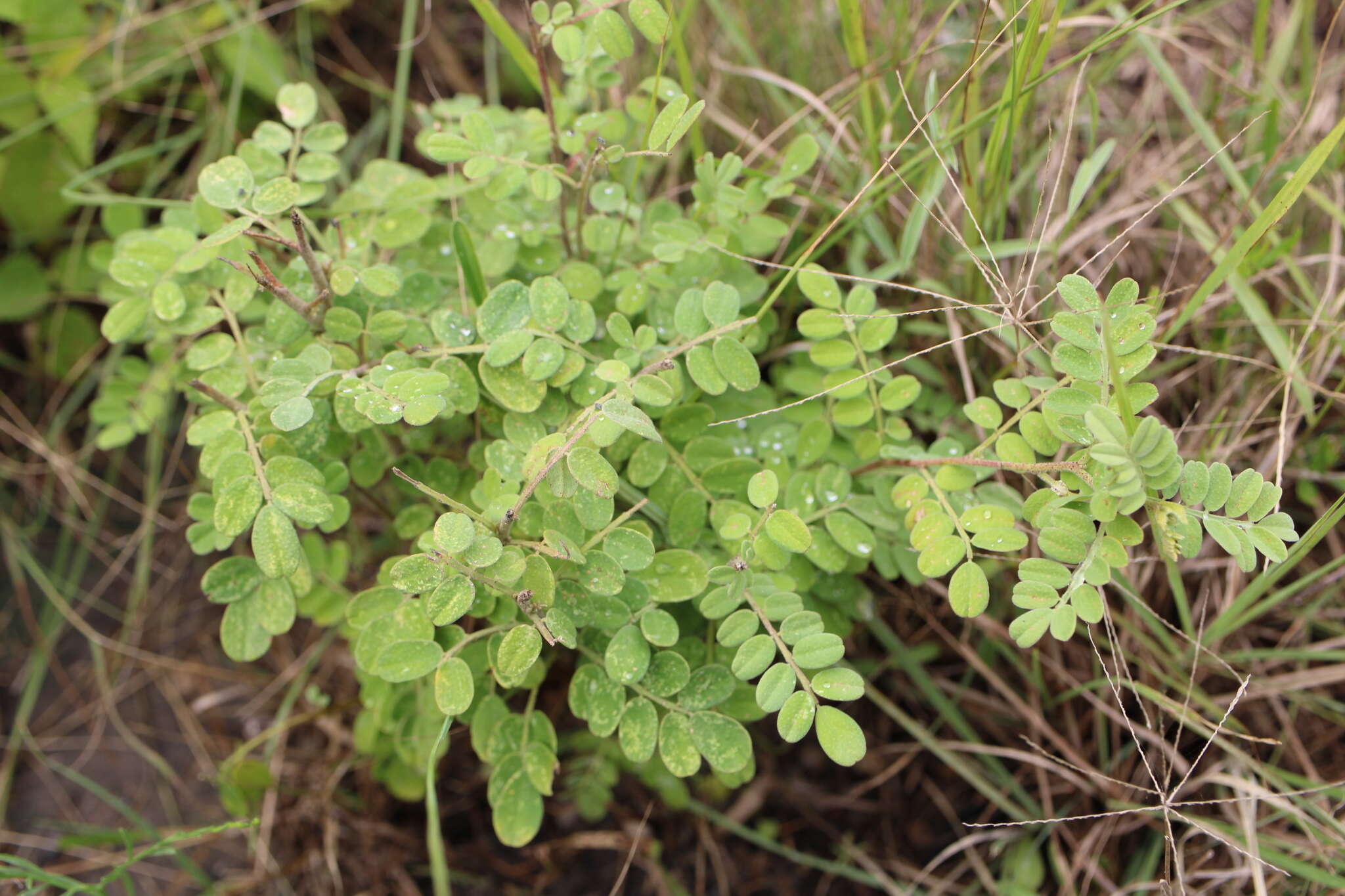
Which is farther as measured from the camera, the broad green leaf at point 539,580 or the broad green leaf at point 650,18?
the broad green leaf at point 650,18

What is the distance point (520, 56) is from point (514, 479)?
80cm

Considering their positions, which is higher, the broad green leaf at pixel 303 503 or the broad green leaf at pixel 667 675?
the broad green leaf at pixel 303 503

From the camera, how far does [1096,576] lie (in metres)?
1.19

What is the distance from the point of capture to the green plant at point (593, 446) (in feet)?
4.00

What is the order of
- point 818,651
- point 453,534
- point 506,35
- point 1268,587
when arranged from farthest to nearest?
point 506,35
point 1268,587
point 818,651
point 453,534

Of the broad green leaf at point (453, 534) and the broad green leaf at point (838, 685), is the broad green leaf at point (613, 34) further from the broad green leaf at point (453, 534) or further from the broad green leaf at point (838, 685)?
the broad green leaf at point (838, 685)

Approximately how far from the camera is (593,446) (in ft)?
4.38

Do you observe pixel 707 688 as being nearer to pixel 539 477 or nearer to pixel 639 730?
pixel 639 730

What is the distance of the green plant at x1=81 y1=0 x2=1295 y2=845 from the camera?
4.00 ft

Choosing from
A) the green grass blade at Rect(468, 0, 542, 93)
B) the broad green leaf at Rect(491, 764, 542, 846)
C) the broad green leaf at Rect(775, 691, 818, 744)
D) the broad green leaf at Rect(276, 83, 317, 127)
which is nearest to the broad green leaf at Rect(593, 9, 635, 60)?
the green grass blade at Rect(468, 0, 542, 93)

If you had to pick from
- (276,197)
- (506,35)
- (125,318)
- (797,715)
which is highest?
(506,35)

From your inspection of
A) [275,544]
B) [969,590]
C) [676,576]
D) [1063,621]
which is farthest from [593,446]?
[1063,621]

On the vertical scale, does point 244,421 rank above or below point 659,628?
above

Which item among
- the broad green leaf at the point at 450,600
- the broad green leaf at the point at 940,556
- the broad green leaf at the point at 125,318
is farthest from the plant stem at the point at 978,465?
the broad green leaf at the point at 125,318
